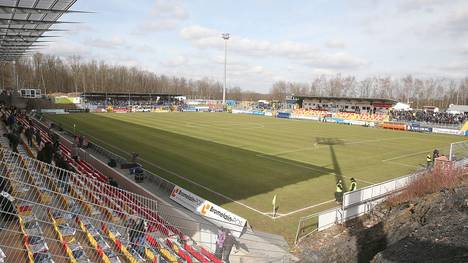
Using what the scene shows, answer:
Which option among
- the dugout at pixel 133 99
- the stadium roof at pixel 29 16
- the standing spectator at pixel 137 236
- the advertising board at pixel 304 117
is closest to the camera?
the standing spectator at pixel 137 236

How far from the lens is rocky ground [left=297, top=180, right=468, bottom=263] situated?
8.91m

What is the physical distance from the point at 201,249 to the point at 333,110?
73950 millimetres

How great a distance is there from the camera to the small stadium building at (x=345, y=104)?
7056 cm

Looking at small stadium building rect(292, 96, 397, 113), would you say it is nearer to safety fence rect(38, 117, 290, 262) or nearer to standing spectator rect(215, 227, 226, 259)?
safety fence rect(38, 117, 290, 262)

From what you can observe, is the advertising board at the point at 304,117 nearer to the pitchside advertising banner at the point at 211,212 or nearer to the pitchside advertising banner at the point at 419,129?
the pitchside advertising banner at the point at 419,129

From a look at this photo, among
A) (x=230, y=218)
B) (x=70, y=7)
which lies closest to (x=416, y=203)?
(x=230, y=218)

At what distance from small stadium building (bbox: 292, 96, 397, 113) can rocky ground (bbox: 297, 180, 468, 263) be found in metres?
59.1

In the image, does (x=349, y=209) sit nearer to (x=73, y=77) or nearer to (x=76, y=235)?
(x=76, y=235)

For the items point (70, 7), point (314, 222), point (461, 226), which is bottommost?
point (314, 222)

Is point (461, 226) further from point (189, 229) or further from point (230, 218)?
point (189, 229)

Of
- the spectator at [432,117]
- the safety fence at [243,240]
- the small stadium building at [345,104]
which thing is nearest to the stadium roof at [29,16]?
the safety fence at [243,240]

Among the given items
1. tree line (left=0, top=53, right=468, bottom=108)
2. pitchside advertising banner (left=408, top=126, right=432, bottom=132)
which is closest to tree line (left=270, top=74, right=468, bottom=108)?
tree line (left=0, top=53, right=468, bottom=108)

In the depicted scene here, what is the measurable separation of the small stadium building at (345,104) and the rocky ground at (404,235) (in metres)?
59.1

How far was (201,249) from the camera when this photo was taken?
1082 cm
